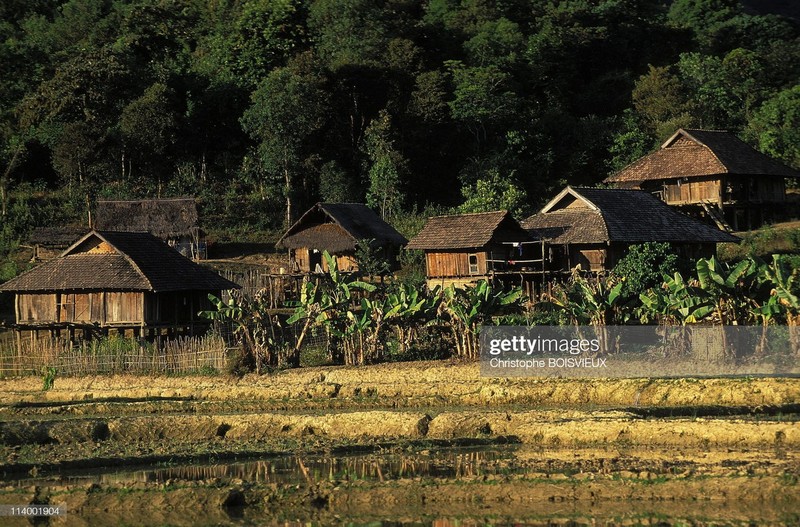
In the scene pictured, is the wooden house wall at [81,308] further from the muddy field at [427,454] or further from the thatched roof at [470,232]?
the thatched roof at [470,232]

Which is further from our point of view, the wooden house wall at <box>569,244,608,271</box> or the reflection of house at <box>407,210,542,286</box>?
the reflection of house at <box>407,210,542,286</box>

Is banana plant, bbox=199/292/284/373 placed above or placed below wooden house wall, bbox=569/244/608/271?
below

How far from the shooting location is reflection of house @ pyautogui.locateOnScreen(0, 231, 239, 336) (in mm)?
31109

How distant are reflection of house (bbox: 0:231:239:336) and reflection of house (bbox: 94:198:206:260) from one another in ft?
34.9

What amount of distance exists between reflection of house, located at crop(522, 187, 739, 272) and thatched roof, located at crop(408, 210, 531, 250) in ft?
2.74

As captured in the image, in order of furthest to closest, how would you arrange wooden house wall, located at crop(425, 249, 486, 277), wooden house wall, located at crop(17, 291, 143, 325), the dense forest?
the dense forest < wooden house wall, located at crop(425, 249, 486, 277) < wooden house wall, located at crop(17, 291, 143, 325)

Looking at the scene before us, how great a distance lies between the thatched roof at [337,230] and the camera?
41.2 m

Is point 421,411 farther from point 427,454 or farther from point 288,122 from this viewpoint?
point 288,122

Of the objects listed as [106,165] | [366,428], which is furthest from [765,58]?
[366,428]

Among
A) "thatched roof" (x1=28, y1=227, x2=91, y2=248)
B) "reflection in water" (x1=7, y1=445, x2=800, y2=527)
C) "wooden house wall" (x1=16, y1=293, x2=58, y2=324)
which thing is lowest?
"reflection in water" (x1=7, y1=445, x2=800, y2=527)

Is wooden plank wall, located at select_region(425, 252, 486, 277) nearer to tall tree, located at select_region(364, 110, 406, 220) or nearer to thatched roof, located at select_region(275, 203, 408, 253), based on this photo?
thatched roof, located at select_region(275, 203, 408, 253)

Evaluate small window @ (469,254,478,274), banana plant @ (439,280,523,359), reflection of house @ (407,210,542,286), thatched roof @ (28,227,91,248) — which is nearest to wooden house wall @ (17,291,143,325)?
banana plant @ (439,280,523,359)

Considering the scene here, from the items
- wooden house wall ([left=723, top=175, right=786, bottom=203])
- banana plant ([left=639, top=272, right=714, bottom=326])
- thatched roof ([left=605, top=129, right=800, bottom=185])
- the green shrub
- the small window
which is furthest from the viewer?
wooden house wall ([left=723, top=175, right=786, bottom=203])

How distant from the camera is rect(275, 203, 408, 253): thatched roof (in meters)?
41.2
